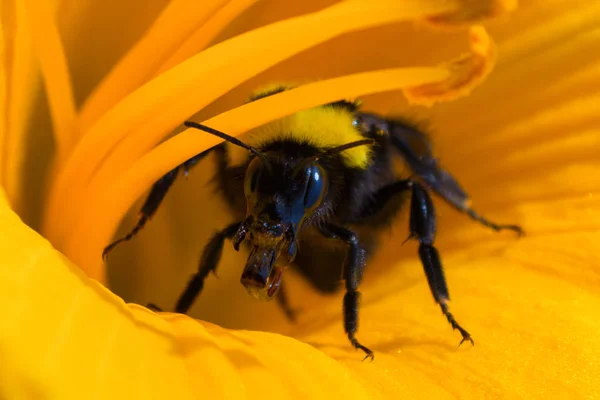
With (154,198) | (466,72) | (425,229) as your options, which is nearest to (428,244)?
(425,229)

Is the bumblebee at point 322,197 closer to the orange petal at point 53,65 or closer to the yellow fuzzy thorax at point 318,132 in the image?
the yellow fuzzy thorax at point 318,132

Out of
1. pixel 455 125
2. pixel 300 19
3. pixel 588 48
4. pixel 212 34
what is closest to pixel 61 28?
pixel 212 34

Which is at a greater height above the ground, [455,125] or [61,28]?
[61,28]

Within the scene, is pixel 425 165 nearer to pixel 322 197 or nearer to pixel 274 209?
pixel 322 197

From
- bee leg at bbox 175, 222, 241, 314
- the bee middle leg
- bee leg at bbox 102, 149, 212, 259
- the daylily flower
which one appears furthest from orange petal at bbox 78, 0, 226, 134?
the bee middle leg

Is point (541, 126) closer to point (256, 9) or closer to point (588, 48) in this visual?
point (588, 48)

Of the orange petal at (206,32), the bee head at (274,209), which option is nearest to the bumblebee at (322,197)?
the bee head at (274,209)

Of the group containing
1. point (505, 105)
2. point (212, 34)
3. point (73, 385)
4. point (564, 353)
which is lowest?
point (564, 353)
